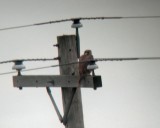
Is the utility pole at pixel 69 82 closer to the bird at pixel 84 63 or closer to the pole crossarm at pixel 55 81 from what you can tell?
the pole crossarm at pixel 55 81

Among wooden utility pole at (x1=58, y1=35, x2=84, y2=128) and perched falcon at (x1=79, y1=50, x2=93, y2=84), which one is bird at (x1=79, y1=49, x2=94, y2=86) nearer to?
perched falcon at (x1=79, y1=50, x2=93, y2=84)

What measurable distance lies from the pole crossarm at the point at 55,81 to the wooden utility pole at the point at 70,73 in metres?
0.14

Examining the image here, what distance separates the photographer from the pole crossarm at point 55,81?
1470cm

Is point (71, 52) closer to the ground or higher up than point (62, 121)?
higher up

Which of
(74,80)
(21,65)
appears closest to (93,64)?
(74,80)

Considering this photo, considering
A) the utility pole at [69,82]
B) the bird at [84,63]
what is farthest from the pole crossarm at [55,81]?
the bird at [84,63]

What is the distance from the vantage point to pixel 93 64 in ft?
48.9

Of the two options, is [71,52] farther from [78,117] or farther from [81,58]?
[78,117]

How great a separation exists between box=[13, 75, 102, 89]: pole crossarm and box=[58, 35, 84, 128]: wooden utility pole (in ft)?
0.48

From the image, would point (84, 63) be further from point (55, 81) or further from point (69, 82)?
point (55, 81)

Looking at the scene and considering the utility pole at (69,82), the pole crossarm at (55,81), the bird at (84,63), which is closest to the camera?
the pole crossarm at (55,81)

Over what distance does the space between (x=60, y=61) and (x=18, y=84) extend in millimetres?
1031

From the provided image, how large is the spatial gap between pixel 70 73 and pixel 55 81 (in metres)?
0.32

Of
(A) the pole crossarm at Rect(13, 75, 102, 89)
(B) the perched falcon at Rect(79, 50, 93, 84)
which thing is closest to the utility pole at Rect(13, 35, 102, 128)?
(A) the pole crossarm at Rect(13, 75, 102, 89)
